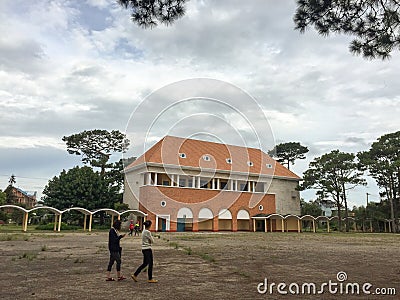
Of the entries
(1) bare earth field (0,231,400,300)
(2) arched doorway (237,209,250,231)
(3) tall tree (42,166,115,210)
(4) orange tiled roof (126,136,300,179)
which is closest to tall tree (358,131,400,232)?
(4) orange tiled roof (126,136,300,179)

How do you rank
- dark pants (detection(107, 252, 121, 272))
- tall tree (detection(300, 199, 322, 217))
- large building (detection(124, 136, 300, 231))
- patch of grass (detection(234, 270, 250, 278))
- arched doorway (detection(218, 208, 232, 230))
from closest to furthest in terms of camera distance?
dark pants (detection(107, 252, 121, 272))
patch of grass (detection(234, 270, 250, 278))
large building (detection(124, 136, 300, 231))
arched doorway (detection(218, 208, 232, 230))
tall tree (detection(300, 199, 322, 217))

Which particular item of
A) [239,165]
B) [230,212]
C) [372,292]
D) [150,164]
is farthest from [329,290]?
[239,165]

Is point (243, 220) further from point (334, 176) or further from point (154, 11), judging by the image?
point (154, 11)

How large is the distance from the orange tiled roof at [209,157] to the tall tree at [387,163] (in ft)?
30.2

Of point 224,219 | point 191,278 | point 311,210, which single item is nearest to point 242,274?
point 191,278

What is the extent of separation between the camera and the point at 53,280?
709 cm

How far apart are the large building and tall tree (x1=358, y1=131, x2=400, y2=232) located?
9272 mm

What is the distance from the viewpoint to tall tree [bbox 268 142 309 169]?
5903cm

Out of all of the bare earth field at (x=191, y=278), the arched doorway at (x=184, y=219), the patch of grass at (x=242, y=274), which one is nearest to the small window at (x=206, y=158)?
the arched doorway at (x=184, y=219)

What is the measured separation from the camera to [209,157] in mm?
41781

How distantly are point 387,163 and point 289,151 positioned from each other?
18976 millimetres

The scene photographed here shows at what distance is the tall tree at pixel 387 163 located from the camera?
139 ft

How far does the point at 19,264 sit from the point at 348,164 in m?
40.1

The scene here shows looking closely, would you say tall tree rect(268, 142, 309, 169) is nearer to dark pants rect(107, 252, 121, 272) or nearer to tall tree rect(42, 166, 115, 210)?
tall tree rect(42, 166, 115, 210)
